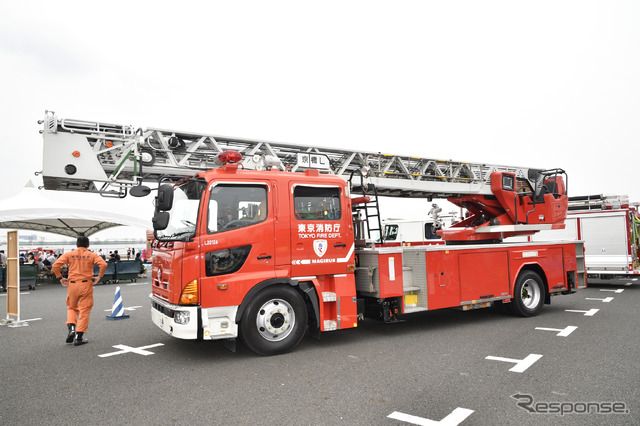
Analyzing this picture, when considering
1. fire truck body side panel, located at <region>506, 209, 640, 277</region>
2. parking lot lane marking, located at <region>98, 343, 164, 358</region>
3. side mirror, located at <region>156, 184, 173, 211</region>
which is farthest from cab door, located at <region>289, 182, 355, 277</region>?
fire truck body side panel, located at <region>506, 209, 640, 277</region>

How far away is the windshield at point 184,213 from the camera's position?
548cm

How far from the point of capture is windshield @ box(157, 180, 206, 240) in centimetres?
548

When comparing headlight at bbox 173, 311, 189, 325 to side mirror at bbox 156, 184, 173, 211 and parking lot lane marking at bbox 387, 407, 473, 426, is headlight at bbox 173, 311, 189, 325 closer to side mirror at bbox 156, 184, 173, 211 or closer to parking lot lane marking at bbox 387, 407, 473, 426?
side mirror at bbox 156, 184, 173, 211

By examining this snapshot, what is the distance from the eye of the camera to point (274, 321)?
573 cm

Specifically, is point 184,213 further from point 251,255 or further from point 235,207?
point 251,255

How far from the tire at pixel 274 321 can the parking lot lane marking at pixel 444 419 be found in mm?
2313

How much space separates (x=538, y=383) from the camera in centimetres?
446

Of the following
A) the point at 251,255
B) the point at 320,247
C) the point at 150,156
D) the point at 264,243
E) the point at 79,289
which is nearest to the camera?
the point at 251,255

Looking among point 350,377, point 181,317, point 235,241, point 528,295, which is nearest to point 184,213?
point 235,241

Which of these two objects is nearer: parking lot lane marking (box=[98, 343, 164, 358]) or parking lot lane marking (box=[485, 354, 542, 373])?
parking lot lane marking (box=[485, 354, 542, 373])

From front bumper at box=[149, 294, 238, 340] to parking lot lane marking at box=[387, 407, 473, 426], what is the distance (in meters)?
2.46

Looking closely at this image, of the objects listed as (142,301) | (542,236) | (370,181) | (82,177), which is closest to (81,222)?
(142,301)

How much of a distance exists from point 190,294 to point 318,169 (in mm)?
2737

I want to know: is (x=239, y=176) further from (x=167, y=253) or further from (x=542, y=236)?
(x=542, y=236)
